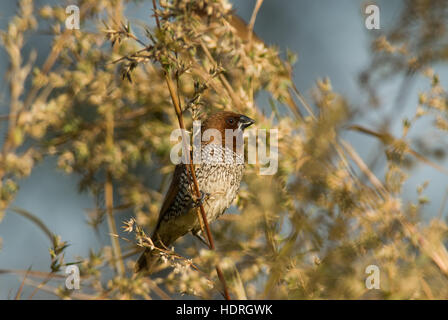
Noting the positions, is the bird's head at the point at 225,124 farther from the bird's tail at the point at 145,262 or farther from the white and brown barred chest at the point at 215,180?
the bird's tail at the point at 145,262

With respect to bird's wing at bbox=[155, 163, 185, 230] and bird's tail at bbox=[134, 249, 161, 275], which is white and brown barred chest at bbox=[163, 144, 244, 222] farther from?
bird's tail at bbox=[134, 249, 161, 275]

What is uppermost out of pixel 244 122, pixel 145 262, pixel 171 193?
pixel 244 122

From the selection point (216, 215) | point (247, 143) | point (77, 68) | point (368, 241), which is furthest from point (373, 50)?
point (77, 68)

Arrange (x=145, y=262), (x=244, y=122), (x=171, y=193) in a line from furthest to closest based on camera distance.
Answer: (x=145, y=262)
(x=171, y=193)
(x=244, y=122)

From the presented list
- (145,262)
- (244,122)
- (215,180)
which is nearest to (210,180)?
(215,180)

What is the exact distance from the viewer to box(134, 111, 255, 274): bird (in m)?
2.52

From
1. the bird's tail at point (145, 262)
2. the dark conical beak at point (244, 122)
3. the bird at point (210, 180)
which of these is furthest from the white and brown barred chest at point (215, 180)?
the bird's tail at point (145, 262)

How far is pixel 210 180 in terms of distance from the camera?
256cm

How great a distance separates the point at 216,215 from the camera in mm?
2596

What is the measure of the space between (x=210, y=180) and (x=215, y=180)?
30 millimetres

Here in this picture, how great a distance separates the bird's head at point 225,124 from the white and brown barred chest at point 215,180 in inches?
2.6

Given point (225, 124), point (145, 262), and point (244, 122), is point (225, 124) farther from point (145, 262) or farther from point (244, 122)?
point (145, 262)
